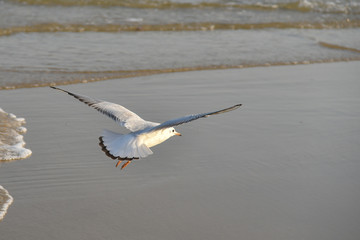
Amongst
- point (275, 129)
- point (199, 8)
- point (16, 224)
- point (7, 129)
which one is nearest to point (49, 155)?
point (7, 129)

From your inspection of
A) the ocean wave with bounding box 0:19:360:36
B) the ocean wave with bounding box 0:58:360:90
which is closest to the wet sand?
the ocean wave with bounding box 0:58:360:90

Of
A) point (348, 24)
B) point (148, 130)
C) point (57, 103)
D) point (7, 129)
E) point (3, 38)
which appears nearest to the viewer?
point (148, 130)

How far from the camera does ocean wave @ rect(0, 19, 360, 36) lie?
12.1 m

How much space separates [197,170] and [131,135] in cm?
75

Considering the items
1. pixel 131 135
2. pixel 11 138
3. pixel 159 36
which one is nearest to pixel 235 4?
pixel 159 36

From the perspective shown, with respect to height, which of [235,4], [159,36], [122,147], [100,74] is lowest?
[100,74]

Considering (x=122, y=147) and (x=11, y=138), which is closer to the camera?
(x=122, y=147)

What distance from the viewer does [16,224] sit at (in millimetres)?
4230

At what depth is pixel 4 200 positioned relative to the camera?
A: 4574 millimetres

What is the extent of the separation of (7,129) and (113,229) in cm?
250

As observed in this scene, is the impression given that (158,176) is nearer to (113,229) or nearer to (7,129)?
(113,229)

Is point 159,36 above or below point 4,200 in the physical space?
above

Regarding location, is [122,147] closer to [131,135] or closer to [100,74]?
[131,135]

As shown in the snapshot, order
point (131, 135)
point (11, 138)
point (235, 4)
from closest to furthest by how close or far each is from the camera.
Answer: point (131, 135) < point (11, 138) < point (235, 4)
